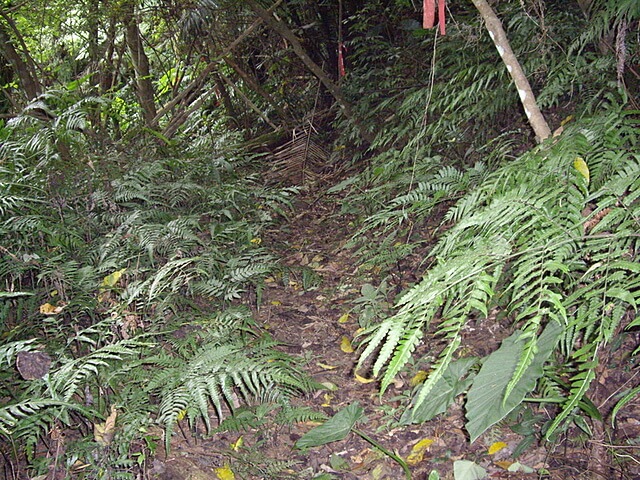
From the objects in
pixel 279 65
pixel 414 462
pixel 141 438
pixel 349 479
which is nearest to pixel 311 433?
→ pixel 349 479

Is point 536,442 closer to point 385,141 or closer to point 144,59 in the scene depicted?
point 385,141

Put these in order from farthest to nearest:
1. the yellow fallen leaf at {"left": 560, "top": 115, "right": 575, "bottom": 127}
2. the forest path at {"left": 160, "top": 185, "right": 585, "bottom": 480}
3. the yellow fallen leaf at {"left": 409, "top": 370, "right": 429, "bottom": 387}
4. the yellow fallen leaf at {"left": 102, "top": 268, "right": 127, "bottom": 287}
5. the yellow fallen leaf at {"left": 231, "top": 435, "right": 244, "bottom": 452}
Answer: the yellow fallen leaf at {"left": 560, "top": 115, "right": 575, "bottom": 127} → the yellow fallen leaf at {"left": 102, "top": 268, "right": 127, "bottom": 287} → the yellow fallen leaf at {"left": 409, "top": 370, "right": 429, "bottom": 387} → the yellow fallen leaf at {"left": 231, "top": 435, "right": 244, "bottom": 452} → the forest path at {"left": 160, "top": 185, "right": 585, "bottom": 480}

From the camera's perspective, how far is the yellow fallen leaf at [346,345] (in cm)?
314

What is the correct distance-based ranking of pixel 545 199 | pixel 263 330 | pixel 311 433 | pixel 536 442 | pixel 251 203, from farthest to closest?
pixel 251 203 → pixel 263 330 → pixel 311 433 → pixel 536 442 → pixel 545 199

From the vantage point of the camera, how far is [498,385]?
180 centimetres

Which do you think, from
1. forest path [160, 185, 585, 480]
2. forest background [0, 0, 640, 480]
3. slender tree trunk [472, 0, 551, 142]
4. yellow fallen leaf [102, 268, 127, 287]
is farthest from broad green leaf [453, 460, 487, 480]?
yellow fallen leaf [102, 268, 127, 287]

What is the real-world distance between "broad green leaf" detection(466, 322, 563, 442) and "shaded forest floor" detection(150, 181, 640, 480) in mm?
519

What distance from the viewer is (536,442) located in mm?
2254

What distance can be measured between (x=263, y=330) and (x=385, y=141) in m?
2.11

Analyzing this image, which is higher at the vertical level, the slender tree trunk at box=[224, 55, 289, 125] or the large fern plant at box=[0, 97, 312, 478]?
the slender tree trunk at box=[224, 55, 289, 125]

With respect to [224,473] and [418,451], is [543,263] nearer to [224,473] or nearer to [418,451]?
[418,451]

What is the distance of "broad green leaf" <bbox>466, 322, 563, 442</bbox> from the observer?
5.77 ft

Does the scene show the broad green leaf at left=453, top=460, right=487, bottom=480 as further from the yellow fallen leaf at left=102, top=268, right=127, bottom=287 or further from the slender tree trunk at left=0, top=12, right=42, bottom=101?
the slender tree trunk at left=0, top=12, right=42, bottom=101

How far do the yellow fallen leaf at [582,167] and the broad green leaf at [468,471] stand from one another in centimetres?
118
